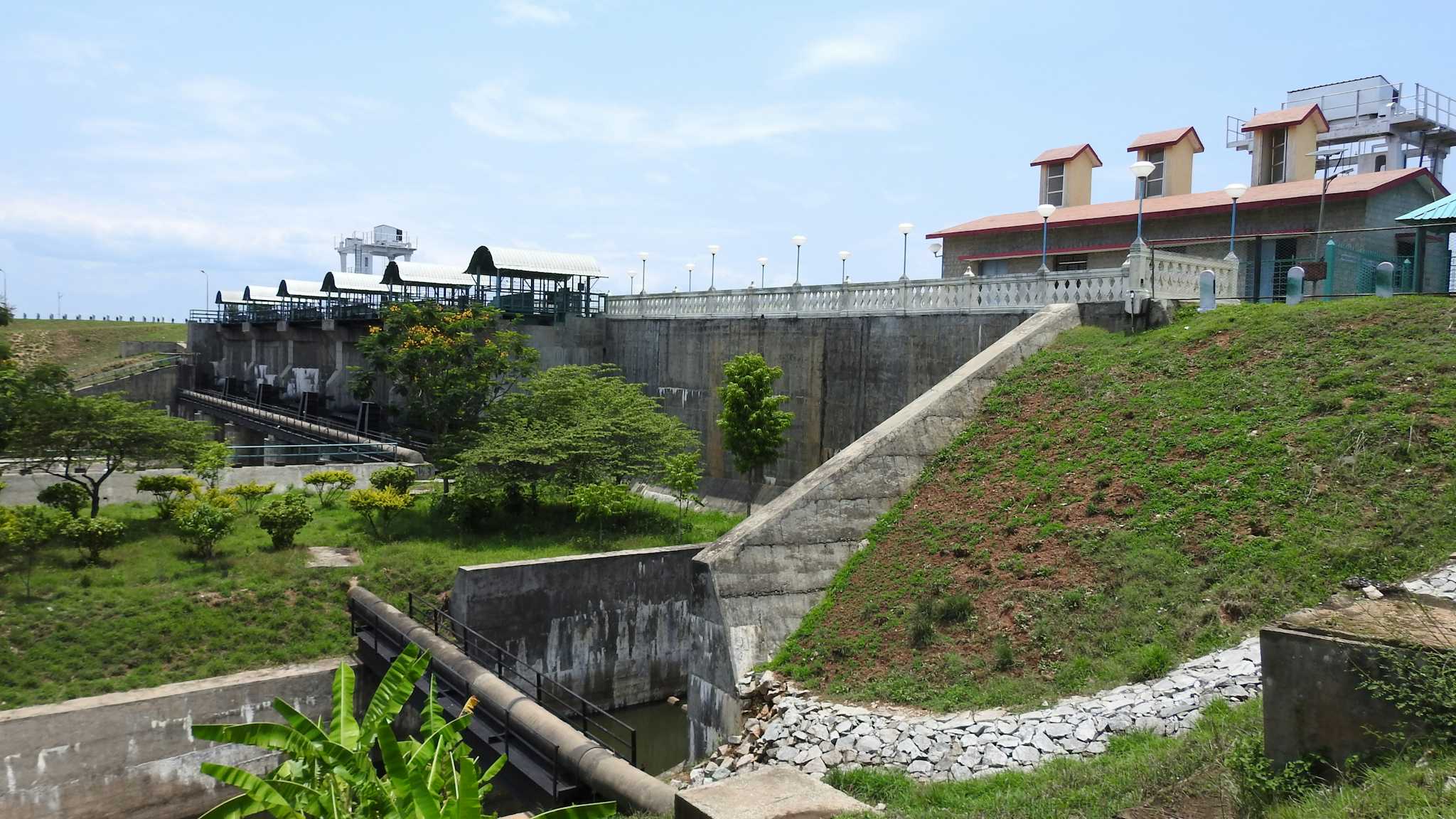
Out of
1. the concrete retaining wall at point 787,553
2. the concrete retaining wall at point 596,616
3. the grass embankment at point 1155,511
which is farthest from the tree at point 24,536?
the grass embankment at point 1155,511

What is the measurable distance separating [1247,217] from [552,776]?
72.3 ft

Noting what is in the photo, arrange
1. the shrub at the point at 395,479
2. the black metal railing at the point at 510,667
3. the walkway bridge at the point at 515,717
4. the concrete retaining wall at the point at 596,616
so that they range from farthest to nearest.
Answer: the shrub at the point at 395,479 < the concrete retaining wall at the point at 596,616 < the black metal railing at the point at 510,667 < the walkway bridge at the point at 515,717

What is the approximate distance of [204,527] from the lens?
733 inches

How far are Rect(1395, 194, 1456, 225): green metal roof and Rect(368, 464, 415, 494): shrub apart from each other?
69.4 feet

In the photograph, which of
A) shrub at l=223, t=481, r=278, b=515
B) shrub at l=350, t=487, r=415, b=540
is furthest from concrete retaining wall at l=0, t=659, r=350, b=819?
shrub at l=223, t=481, r=278, b=515

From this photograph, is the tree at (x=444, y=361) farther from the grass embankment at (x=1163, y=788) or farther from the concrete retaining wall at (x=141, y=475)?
the grass embankment at (x=1163, y=788)

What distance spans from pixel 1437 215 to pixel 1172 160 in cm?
1240

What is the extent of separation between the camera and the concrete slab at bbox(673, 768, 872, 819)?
21.0ft

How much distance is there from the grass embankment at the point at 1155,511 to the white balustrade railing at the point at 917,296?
7.96ft

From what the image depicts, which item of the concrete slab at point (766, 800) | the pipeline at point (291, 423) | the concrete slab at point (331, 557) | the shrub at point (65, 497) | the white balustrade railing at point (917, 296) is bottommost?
the concrete slab at point (331, 557)

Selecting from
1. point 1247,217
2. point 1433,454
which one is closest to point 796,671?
point 1433,454

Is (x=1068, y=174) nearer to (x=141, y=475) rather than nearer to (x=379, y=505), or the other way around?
(x=379, y=505)

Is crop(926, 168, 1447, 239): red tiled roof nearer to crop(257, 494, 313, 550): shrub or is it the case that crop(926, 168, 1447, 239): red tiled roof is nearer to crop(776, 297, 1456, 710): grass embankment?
crop(776, 297, 1456, 710): grass embankment

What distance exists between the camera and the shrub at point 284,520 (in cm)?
1959
